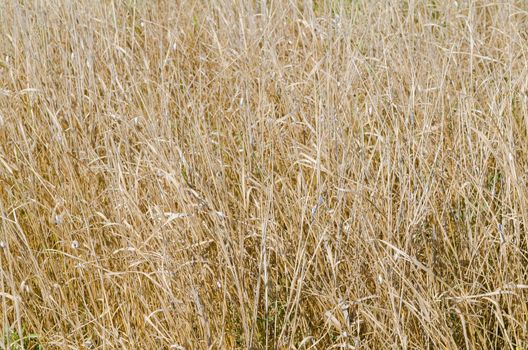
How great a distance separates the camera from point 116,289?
1860mm

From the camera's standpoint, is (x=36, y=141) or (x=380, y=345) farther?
(x=36, y=141)

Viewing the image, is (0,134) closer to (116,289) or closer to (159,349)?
(116,289)

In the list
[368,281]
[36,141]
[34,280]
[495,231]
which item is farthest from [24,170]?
[495,231]

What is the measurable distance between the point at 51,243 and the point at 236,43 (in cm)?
97

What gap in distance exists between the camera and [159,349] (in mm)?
1748

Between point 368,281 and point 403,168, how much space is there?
272 millimetres

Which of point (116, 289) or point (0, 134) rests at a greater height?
point (0, 134)

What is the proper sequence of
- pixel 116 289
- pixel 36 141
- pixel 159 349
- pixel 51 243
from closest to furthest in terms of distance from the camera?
pixel 159 349, pixel 116 289, pixel 51 243, pixel 36 141

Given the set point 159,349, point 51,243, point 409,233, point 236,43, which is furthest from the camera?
point 236,43

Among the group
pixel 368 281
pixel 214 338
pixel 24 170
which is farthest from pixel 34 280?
pixel 368 281

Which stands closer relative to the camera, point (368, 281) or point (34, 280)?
point (368, 281)

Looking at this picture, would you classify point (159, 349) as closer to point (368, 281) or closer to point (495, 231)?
point (368, 281)

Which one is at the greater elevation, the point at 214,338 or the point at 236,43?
the point at 236,43

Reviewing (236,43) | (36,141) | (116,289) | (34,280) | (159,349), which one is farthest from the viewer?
(236,43)
